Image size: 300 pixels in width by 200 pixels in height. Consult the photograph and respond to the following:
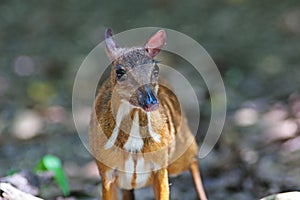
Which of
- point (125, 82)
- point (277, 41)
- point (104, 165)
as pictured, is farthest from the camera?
point (277, 41)

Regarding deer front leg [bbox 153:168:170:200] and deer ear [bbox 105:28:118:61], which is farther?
deer front leg [bbox 153:168:170:200]

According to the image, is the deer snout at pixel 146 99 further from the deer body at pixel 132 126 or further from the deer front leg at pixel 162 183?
the deer front leg at pixel 162 183

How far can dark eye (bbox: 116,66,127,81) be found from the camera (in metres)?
4.38

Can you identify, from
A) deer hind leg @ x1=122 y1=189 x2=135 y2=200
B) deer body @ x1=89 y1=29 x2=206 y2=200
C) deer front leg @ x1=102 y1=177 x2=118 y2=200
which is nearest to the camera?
deer body @ x1=89 y1=29 x2=206 y2=200

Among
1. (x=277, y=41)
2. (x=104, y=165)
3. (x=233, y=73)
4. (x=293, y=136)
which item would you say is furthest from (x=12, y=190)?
(x=277, y=41)

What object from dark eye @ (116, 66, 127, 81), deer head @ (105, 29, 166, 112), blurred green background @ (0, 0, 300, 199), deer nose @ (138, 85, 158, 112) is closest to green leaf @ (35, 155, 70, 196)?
blurred green background @ (0, 0, 300, 199)

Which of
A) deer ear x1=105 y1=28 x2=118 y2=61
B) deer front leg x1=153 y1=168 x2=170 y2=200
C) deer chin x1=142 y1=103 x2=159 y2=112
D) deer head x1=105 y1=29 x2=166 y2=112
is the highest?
deer ear x1=105 y1=28 x2=118 y2=61

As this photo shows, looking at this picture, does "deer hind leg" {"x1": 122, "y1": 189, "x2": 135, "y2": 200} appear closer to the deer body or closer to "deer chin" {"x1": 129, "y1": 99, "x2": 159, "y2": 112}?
the deer body

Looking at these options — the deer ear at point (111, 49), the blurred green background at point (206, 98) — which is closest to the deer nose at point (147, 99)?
the deer ear at point (111, 49)

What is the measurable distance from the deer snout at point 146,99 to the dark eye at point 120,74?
158mm

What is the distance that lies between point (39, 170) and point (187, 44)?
2989 mm

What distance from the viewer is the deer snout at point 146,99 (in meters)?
4.19

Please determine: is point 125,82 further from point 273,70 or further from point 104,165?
point 273,70

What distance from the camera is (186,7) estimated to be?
8.35 metres
